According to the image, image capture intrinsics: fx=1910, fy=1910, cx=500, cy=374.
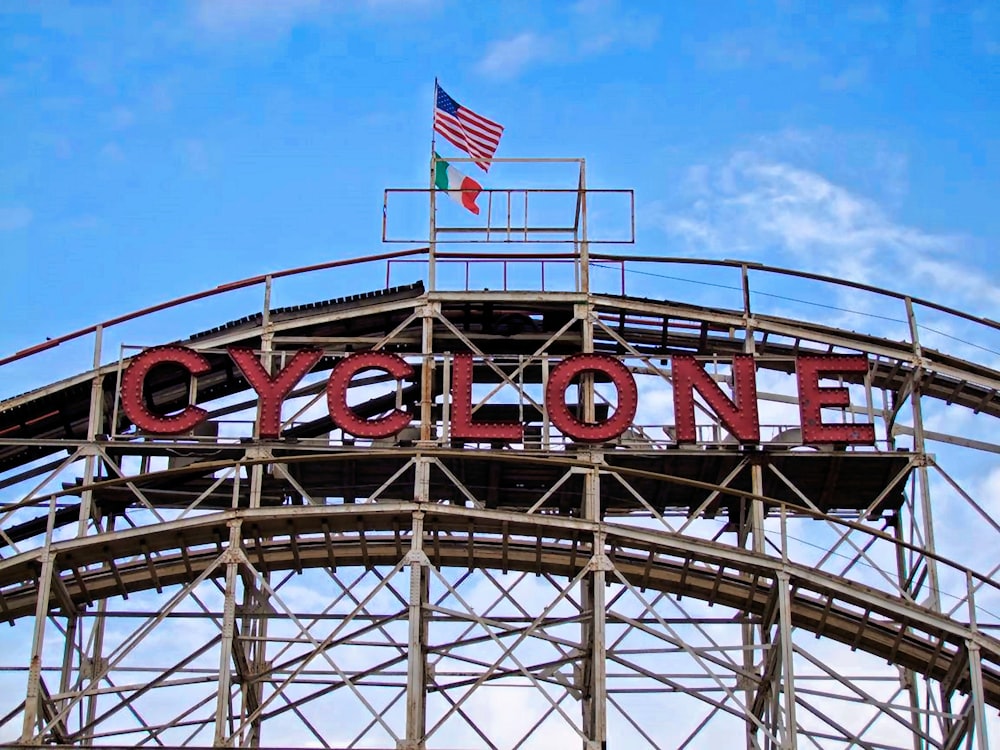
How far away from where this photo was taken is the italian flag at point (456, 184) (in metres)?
44.3

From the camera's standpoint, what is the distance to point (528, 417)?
43219mm

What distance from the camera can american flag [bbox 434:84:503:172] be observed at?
44594mm

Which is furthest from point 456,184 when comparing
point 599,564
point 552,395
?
point 599,564

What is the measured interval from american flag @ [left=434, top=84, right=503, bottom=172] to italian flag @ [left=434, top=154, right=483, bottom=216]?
512 millimetres

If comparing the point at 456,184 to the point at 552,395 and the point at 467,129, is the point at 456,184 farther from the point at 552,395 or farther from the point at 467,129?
the point at 552,395

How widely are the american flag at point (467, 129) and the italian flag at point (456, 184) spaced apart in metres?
0.51

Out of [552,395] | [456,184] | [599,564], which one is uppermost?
[456,184]

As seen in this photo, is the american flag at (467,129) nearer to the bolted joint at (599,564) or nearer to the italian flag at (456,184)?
the italian flag at (456,184)

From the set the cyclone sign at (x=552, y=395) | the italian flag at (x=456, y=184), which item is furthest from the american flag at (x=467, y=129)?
the cyclone sign at (x=552, y=395)

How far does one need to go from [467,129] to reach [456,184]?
132cm

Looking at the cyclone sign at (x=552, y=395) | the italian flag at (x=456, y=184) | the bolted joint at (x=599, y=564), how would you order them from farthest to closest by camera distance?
the italian flag at (x=456, y=184), the cyclone sign at (x=552, y=395), the bolted joint at (x=599, y=564)

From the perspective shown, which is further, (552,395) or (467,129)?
(467,129)

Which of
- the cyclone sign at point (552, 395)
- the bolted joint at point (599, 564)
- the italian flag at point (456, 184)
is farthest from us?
the italian flag at point (456, 184)

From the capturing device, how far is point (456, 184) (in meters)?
44.6
